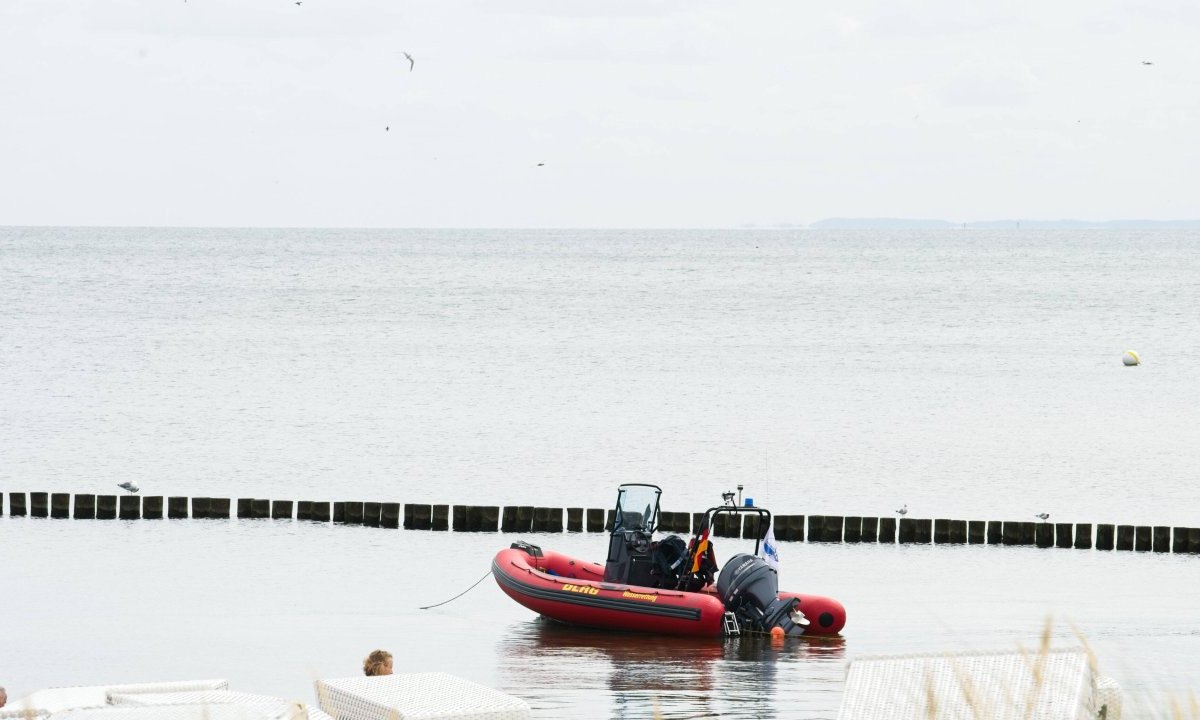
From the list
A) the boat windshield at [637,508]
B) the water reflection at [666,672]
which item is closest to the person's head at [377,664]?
the water reflection at [666,672]

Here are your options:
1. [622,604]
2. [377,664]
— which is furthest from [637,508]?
[377,664]

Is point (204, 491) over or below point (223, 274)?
below

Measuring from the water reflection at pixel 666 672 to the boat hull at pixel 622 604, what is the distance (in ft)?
→ 0.55

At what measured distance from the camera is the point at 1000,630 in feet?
68.3

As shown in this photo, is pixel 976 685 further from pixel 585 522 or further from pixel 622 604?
pixel 585 522

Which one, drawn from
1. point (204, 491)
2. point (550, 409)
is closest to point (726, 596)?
point (204, 491)

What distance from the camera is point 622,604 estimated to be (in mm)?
19672

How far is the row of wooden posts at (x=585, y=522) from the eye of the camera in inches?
1080

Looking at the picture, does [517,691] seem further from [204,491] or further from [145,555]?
[204,491]

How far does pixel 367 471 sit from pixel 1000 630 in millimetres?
19065

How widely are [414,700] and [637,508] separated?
397 inches

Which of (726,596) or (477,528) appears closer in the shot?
(726,596)

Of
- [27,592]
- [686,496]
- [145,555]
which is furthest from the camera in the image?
[686,496]

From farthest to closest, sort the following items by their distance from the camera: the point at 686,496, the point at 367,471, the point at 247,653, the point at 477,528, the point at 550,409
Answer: the point at 550,409
the point at 367,471
the point at 686,496
the point at 477,528
the point at 247,653
